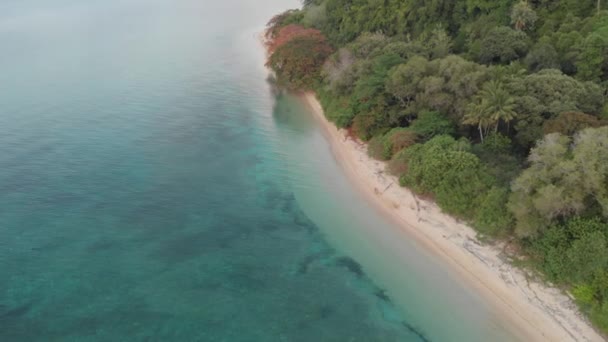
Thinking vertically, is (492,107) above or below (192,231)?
above

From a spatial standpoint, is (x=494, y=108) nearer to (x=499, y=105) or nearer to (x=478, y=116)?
(x=499, y=105)

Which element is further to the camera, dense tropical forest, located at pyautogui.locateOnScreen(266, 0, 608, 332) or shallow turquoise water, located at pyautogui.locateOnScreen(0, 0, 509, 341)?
shallow turquoise water, located at pyautogui.locateOnScreen(0, 0, 509, 341)

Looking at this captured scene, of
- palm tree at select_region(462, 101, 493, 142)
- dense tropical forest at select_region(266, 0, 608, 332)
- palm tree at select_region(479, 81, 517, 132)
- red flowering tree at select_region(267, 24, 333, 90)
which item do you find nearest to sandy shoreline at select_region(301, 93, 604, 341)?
dense tropical forest at select_region(266, 0, 608, 332)

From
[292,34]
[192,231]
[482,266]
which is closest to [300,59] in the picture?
[292,34]

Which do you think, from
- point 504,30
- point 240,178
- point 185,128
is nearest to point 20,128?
point 185,128

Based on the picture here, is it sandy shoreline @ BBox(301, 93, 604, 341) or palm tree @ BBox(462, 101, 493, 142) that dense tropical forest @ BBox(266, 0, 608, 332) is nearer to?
palm tree @ BBox(462, 101, 493, 142)
